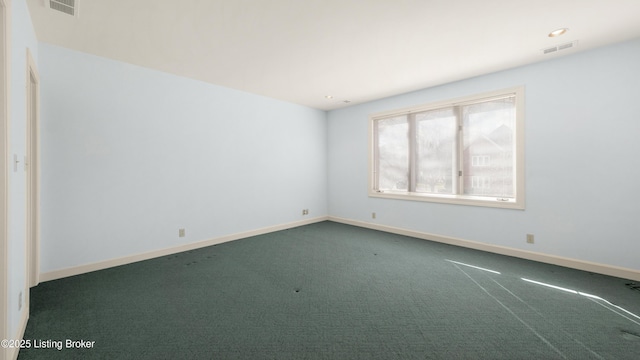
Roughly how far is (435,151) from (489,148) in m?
0.87

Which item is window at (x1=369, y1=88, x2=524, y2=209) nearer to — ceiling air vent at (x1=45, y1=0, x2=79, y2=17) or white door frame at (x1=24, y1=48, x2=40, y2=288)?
ceiling air vent at (x1=45, y1=0, x2=79, y2=17)

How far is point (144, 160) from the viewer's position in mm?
3719

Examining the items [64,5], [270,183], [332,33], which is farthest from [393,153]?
[64,5]

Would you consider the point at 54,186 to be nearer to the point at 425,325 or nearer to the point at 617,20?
the point at 425,325

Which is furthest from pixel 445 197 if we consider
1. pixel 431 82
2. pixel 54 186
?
pixel 54 186

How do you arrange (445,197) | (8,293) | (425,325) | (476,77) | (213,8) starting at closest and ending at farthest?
(8,293)
(425,325)
(213,8)
(476,77)
(445,197)

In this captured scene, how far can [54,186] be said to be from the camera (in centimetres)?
305

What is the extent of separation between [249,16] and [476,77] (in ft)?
11.5

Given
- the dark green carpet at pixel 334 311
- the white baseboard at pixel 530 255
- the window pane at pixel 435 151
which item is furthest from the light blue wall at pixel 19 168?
the window pane at pixel 435 151

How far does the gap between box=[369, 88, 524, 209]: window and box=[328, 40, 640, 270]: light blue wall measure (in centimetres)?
16

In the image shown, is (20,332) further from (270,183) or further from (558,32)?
(558,32)

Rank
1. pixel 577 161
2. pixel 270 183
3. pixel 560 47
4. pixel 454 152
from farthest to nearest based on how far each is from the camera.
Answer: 1. pixel 270 183
2. pixel 454 152
3. pixel 577 161
4. pixel 560 47

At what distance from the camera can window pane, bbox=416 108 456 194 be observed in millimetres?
4621

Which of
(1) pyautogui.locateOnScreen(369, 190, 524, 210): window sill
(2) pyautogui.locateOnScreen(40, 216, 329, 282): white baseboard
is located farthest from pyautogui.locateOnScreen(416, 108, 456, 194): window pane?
(2) pyautogui.locateOnScreen(40, 216, 329, 282): white baseboard
